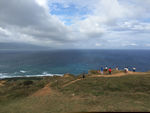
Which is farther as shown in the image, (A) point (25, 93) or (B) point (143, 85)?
(A) point (25, 93)

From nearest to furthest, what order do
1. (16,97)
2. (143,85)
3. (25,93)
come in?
(143,85) → (16,97) → (25,93)

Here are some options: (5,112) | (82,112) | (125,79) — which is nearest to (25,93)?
(5,112)

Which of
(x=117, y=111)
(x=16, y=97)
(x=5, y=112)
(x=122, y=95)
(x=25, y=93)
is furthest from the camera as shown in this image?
(x=25, y=93)

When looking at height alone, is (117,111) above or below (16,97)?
above

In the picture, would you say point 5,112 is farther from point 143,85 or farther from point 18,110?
point 143,85

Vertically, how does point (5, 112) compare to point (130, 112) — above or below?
below

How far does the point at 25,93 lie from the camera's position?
1984 centimetres

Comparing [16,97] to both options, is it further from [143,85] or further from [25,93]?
[143,85]

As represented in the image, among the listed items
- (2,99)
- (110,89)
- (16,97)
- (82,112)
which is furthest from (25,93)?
(110,89)

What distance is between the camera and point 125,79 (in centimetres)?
1947

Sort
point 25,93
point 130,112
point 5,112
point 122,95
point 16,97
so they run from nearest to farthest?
point 130,112 < point 5,112 < point 122,95 < point 16,97 < point 25,93

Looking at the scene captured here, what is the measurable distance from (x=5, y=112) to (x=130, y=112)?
14.4 metres

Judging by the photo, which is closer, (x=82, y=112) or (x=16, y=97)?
(x=82, y=112)

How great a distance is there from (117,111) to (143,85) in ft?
35.7
